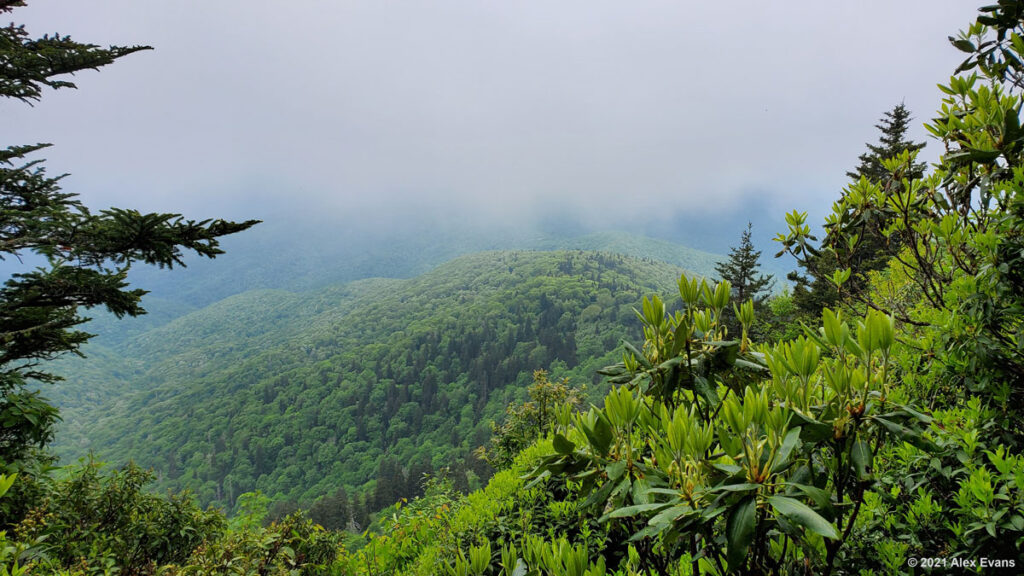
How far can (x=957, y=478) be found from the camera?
1979 millimetres

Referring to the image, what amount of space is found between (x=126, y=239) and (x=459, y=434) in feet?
315

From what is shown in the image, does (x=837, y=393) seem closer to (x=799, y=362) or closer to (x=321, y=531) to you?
(x=799, y=362)

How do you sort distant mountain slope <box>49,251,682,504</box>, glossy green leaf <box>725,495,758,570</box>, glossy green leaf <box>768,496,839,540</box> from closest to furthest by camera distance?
glossy green leaf <box>768,496,839,540</box> → glossy green leaf <box>725,495,758,570</box> → distant mountain slope <box>49,251,682,504</box>

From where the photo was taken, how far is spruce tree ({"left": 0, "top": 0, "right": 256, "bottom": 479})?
4.21m

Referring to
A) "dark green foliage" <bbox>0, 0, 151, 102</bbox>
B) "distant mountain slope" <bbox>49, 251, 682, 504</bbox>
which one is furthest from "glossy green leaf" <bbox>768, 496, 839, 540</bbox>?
"distant mountain slope" <bbox>49, 251, 682, 504</bbox>

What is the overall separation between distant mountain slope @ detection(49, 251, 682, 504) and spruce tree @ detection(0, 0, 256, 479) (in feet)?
248

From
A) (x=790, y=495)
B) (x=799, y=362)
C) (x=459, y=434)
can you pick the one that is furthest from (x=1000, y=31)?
(x=459, y=434)

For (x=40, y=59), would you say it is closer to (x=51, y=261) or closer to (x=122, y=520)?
(x=51, y=261)

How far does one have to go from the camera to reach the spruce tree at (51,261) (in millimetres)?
4207

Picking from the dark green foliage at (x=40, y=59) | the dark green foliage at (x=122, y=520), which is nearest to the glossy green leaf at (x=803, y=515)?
the dark green foliage at (x=122, y=520)

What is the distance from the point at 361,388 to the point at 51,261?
11692 cm

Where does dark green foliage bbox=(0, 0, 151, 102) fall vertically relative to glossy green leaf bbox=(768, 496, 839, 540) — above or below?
above

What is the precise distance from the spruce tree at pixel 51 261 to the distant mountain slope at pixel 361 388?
248 feet

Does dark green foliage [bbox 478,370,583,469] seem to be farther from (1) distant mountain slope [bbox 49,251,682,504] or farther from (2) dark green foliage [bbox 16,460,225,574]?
(1) distant mountain slope [bbox 49,251,682,504]
